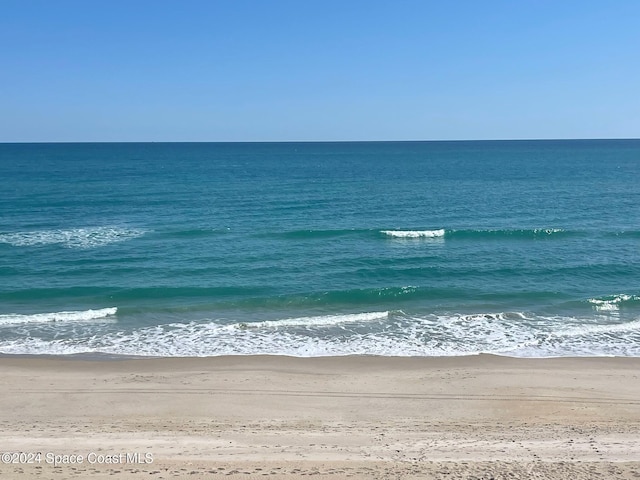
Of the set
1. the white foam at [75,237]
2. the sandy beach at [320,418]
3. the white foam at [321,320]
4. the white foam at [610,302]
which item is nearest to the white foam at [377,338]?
the white foam at [321,320]

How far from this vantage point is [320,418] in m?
16.4

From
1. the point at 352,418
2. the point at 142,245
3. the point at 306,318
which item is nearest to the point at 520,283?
the point at 306,318

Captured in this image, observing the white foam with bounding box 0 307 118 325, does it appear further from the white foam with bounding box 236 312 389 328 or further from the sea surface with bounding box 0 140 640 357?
the white foam with bounding box 236 312 389 328

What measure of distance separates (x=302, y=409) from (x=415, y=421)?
10.7 ft

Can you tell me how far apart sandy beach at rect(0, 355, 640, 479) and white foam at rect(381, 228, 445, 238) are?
18992 millimetres

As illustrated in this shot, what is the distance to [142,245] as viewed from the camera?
37.6 m

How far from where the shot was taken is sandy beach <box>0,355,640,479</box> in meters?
12.4

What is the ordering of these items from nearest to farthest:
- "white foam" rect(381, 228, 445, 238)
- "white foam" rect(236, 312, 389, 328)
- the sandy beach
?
the sandy beach → "white foam" rect(236, 312, 389, 328) → "white foam" rect(381, 228, 445, 238)

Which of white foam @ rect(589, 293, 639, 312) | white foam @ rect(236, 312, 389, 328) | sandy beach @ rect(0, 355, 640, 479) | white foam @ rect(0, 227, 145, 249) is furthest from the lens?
white foam @ rect(0, 227, 145, 249)

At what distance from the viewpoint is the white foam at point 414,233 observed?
3988 cm

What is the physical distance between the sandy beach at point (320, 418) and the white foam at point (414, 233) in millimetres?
18992

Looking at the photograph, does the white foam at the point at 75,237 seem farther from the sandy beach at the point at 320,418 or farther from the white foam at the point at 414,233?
the sandy beach at the point at 320,418

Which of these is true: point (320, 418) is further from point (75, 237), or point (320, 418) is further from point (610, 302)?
point (75, 237)

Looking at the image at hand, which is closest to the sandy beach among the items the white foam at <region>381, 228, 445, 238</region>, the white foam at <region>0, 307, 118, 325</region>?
the white foam at <region>0, 307, 118, 325</region>
